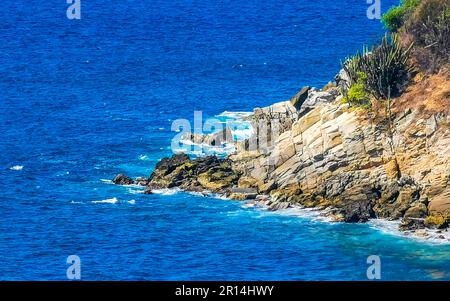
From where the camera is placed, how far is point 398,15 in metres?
114

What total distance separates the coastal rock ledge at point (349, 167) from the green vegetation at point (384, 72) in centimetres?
155

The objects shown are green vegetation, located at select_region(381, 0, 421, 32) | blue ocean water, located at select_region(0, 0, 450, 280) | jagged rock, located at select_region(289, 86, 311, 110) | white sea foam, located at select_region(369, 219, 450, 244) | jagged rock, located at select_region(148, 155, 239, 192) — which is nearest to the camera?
blue ocean water, located at select_region(0, 0, 450, 280)

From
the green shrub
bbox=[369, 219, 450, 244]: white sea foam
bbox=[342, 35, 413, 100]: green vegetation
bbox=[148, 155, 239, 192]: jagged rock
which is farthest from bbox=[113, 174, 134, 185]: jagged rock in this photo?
bbox=[369, 219, 450, 244]: white sea foam

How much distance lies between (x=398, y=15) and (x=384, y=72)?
12421 mm

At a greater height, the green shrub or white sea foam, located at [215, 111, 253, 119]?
white sea foam, located at [215, 111, 253, 119]

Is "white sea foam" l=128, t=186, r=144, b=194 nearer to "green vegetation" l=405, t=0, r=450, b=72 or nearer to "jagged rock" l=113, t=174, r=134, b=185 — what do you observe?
"jagged rock" l=113, t=174, r=134, b=185

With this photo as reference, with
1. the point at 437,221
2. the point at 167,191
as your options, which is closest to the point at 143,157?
the point at 167,191

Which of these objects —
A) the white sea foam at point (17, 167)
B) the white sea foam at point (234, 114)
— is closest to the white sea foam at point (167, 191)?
the white sea foam at point (17, 167)

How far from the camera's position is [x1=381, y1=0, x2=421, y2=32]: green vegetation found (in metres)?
113

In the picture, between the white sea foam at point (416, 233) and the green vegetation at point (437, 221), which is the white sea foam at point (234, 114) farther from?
the green vegetation at point (437, 221)

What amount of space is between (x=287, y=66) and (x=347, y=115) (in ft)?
196

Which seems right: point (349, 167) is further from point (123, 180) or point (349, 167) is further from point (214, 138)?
point (214, 138)

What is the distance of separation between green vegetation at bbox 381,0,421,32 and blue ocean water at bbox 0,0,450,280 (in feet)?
70.8
